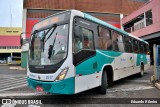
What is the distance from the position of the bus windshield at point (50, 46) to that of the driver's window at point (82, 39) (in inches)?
13.6

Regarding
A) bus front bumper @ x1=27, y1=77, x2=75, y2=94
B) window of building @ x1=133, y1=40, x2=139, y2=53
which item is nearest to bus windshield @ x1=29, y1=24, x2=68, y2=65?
bus front bumper @ x1=27, y1=77, x2=75, y2=94

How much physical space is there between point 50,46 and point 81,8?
36.1m

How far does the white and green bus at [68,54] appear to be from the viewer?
5754mm

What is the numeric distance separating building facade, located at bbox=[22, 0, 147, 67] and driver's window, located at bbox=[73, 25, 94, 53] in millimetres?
29601

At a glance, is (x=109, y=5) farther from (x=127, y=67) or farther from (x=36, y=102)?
(x=36, y=102)

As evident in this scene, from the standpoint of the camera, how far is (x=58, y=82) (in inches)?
223

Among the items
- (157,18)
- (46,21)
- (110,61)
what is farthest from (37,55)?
(157,18)

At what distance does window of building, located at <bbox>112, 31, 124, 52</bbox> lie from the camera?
9.01 m

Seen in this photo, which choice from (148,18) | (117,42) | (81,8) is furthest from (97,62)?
(81,8)

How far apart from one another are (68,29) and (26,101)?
3.01 metres

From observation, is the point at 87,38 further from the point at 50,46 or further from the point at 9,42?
the point at 9,42

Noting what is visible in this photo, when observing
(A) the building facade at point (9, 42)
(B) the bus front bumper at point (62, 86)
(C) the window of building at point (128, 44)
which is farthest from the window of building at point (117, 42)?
(A) the building facade at point (9, 42)

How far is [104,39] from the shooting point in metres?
8.02

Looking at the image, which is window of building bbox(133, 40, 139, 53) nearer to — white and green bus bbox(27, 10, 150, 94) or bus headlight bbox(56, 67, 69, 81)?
white and green bus bbox(27, 10, 150, 94)
